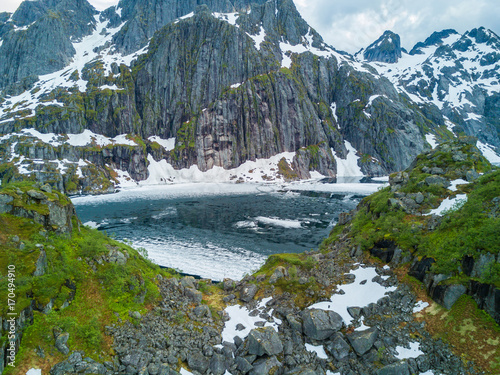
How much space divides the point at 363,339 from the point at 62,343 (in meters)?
14.6

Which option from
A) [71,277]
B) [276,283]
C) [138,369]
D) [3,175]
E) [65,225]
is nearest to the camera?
[138,369]

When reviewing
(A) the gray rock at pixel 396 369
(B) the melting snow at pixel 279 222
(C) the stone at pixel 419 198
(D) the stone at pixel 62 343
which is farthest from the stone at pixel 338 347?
(B) the melting snow at pixel 279 222

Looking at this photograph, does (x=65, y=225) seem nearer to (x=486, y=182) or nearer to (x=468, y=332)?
(x=468, y=332)

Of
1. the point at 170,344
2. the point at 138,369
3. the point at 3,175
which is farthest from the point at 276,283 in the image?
the point at 3,175

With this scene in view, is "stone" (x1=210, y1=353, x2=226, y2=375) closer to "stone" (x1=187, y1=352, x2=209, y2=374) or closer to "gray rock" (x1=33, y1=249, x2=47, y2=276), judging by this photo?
"stone" (x1=187, y1=352, x2=209, y2=374)

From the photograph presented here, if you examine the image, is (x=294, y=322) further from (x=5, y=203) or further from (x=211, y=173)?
(x=211, y=173)

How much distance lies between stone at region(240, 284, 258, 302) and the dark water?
1176 centimetres

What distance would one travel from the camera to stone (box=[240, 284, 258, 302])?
19.0 metres

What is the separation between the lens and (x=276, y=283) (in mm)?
19812

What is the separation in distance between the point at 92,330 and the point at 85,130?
203 meters

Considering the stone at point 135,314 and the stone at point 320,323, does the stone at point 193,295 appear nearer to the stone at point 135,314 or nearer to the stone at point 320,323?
the stone at point 135,314

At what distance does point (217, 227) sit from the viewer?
2291 inches

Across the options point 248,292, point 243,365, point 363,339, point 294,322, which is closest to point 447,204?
point 363,339

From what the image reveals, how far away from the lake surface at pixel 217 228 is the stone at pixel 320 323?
58.5 feet
